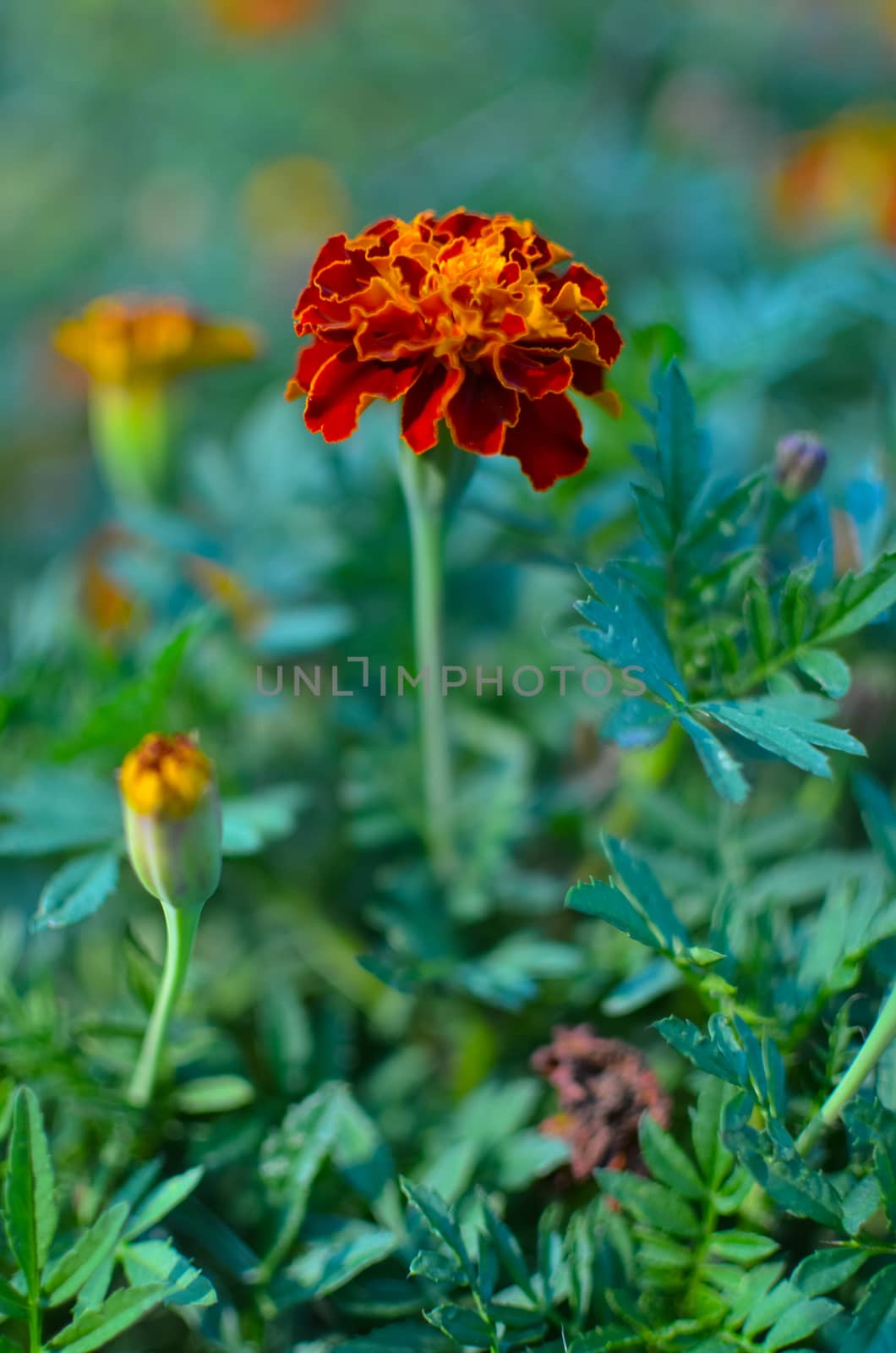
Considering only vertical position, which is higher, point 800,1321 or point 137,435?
point 137,435

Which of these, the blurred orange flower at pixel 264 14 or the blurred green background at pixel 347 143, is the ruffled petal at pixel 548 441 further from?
the blurred orange flower at pixel 264 14

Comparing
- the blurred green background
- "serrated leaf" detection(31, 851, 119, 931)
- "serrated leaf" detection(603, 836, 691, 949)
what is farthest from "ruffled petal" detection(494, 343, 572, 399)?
the blurred green background

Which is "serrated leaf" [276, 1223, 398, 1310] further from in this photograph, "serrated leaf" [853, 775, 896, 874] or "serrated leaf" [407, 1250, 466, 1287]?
"serrated leaf" [853, 775, 896, 874]

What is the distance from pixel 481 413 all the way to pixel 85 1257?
407 millimetres

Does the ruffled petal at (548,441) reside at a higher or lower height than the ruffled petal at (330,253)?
lower

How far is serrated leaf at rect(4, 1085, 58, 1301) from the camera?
0.47 metres

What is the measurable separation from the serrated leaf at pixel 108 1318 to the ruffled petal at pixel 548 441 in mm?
380

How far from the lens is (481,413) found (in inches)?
20.2

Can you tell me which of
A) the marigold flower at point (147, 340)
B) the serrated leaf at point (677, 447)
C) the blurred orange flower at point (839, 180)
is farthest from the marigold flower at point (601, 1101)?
the blurred orange flower at point (839, 180)

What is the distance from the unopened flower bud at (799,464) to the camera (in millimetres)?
585

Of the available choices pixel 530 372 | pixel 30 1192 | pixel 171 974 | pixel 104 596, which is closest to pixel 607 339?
pixel 530 372

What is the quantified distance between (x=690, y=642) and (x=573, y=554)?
19 cm

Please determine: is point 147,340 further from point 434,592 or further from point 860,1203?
point 860,1203

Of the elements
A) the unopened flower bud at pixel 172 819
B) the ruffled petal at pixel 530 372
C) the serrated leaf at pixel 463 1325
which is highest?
the ruffled petal at pixel 530 372
